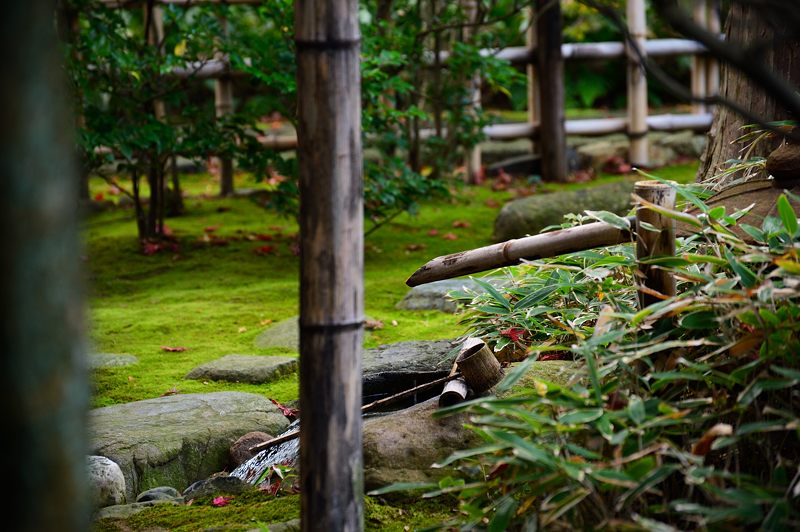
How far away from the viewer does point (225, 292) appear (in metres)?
5.58

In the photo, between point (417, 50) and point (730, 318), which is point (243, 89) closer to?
point (417, 50)

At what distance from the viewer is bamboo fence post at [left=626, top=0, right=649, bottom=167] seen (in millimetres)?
8070

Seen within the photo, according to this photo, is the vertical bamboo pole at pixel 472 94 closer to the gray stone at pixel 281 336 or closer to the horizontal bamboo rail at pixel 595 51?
the horizontal bamboo rail at pixel 595 51

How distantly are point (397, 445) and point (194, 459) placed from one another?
93cm

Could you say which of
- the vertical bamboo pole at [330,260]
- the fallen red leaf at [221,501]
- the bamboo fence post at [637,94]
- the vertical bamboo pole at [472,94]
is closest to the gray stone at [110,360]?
the fallen red leaf at [221,501]

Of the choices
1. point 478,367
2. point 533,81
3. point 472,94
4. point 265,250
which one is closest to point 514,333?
point 478,367

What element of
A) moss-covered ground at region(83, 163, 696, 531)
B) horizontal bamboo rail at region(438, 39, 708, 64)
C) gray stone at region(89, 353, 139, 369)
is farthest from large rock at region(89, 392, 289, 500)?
horizontal bamboo rail at region(438, 39, 708, 64)

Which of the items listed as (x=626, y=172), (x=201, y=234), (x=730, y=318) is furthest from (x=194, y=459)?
(x=626, y=172)

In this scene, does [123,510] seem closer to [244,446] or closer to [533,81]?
[244,446]

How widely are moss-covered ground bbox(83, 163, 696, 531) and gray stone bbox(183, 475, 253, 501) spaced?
0.43 ft

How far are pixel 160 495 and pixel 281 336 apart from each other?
1666 mm

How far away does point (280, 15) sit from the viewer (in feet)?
18.3

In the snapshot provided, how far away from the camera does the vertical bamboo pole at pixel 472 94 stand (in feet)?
25.1

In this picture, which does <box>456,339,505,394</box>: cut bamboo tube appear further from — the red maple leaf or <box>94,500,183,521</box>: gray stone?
<box>94,500,183,521</box>: gray stone
